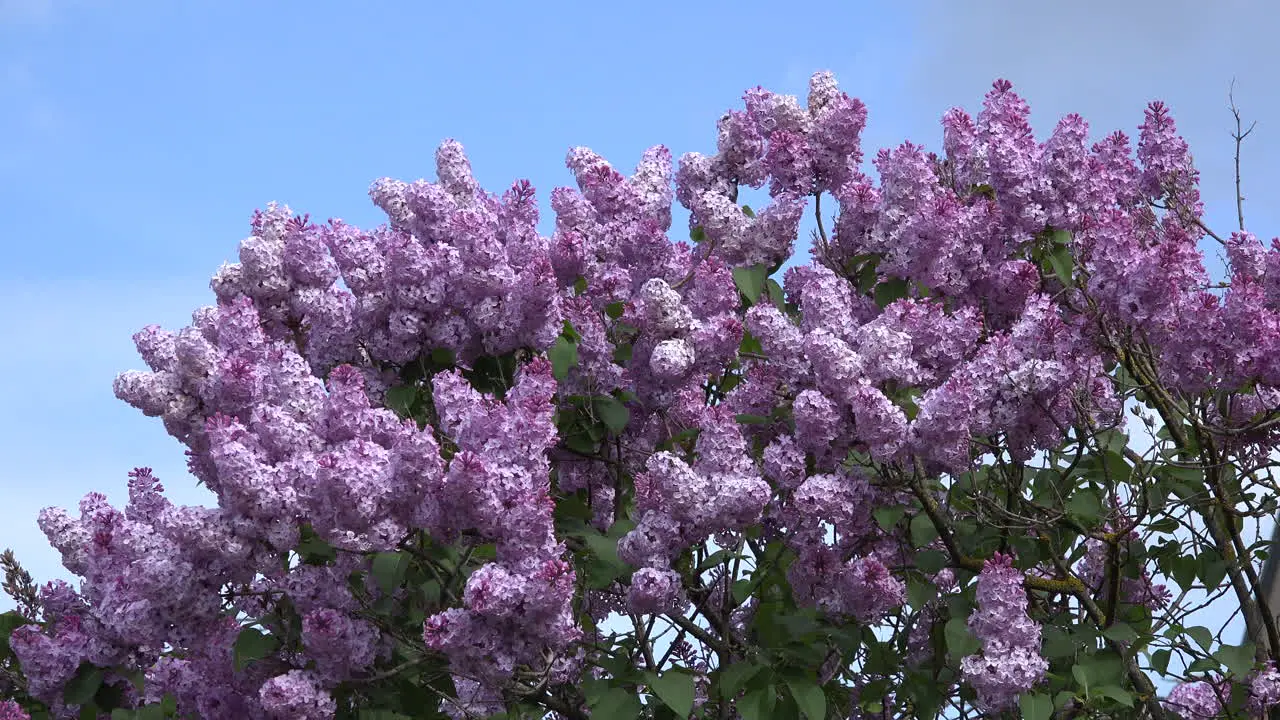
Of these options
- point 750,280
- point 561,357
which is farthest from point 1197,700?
point 561,357

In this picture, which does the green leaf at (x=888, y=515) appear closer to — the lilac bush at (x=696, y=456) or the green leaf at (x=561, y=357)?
the lilac bush at (x=696, y=456)

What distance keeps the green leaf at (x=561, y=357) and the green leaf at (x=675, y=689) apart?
1.45 metres

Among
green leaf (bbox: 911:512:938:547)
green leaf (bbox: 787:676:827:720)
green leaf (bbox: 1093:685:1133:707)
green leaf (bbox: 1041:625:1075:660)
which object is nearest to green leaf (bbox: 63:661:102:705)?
green leaf (bbox: 787:676:827:720)

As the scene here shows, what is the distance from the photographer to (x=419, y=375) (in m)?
7.04

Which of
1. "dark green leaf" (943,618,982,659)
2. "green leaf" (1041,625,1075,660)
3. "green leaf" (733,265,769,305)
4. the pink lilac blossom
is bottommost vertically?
"dark green leaf" (943,618,982,659)

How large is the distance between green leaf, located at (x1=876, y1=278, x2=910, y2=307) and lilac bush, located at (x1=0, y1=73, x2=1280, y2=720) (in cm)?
4

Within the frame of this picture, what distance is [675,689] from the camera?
574 centimetres

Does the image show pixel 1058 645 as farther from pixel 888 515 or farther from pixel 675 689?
pixel 675 689

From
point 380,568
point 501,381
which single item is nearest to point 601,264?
Result: point 501,381

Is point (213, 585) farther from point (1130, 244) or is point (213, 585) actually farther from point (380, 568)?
point (1130, 244)

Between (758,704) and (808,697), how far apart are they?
198 mm

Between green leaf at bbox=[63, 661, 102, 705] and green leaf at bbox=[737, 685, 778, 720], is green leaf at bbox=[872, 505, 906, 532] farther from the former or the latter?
green leaf at bbox=[63, 661, 102, 705]

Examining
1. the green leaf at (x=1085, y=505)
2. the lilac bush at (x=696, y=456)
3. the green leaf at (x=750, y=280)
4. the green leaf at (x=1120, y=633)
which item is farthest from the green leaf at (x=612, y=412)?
the green leaf at (x=1120, y=633)

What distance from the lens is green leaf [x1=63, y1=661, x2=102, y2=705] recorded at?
23.0 ft
